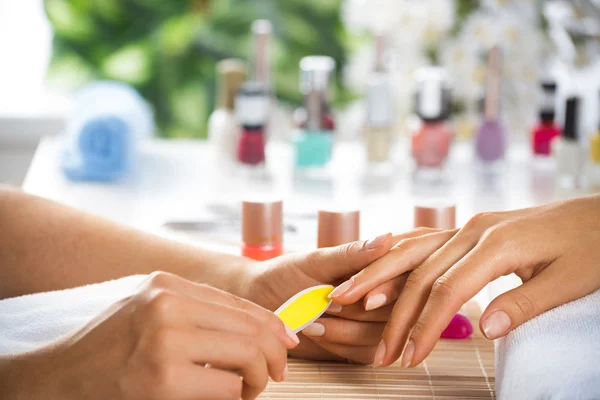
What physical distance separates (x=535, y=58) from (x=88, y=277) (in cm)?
134

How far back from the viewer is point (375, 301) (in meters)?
0.84

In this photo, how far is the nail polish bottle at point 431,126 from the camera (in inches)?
69.4

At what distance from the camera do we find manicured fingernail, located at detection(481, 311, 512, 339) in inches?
30.4

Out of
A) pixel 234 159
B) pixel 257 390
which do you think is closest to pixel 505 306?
pixel 257 390

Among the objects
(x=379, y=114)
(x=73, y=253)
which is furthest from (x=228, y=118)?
(x=73, y=253)

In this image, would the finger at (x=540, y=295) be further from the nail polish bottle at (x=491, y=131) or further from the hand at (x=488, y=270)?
the nail polish bottle at (x=491, y=131)

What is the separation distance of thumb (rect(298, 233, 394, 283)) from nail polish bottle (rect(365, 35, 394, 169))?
1.00 meters

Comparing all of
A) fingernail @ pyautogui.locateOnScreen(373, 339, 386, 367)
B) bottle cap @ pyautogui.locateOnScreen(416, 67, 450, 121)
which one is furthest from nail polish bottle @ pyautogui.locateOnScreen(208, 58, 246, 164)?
fingernail @ pyautogui.locateOnScreen(373, 339, 386, 367)

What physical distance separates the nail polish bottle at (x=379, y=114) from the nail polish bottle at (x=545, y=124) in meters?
0.31

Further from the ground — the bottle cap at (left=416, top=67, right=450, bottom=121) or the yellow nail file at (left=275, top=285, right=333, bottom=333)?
the bottle cap at (left=416, top=67, right=450, bottom=121)

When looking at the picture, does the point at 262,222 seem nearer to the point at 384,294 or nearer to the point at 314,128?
the point at 384,294

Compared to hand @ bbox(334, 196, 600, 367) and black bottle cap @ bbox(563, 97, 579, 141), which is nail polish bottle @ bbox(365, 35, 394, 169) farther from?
hand @ bbox(334, 196, 600, 367)

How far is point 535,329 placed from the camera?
0.75 meters

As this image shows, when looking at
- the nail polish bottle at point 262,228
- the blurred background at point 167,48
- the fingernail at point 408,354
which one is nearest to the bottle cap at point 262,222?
the nail polish bottle at point 262,228
